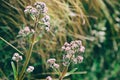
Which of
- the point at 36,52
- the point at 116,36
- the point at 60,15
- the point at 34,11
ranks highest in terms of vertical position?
the point at 34,11

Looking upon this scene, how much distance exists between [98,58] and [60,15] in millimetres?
876

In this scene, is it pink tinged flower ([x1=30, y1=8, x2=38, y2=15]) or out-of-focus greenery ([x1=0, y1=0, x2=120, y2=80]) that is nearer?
pink tinged flower ([x1=30, y1=8, x2=38, y2=15])

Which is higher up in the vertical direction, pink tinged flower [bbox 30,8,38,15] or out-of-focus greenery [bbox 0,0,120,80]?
pink tinged flower [bbox 30,8,38,15]

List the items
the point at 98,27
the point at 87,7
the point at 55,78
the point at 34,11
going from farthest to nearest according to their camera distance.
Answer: the point at 98,27 < the point at 87,7 < the point at 55,78 < the point at 34,11

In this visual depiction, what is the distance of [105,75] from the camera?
10.2 feet

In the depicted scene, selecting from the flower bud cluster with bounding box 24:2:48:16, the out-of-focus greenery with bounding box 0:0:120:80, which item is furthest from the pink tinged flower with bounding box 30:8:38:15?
the out-of-focus greenery with bounding box 0:0:120:80

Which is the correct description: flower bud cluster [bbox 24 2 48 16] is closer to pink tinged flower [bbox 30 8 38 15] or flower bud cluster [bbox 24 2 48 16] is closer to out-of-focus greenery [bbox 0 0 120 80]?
pink tinged flower [bbox 30 8 38 15]

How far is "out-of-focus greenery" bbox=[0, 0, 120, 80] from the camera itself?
85.7 inches

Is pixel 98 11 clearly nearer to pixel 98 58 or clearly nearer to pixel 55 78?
pixel 98 58

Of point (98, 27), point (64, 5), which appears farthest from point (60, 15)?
point (98, 27)

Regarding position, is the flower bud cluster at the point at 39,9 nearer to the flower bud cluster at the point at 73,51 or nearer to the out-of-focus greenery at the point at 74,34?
the flower bud cluster at the point at 73,51

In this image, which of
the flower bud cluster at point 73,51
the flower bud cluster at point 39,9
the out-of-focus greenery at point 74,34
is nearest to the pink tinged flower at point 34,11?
the flower bud cluster at point 39,9

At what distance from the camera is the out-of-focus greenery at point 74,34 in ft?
7.14

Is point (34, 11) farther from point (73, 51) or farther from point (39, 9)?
point (73, 51)
